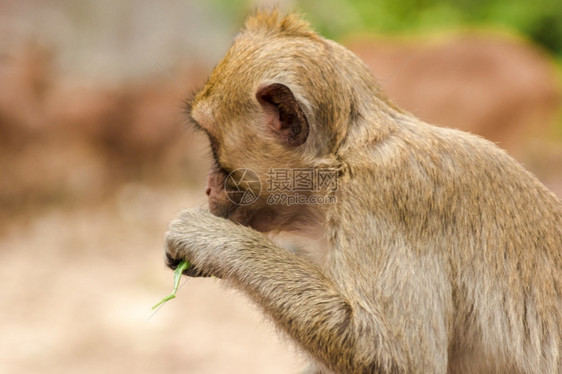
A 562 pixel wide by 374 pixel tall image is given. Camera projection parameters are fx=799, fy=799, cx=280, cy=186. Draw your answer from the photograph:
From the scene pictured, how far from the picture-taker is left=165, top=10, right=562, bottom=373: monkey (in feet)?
11.9

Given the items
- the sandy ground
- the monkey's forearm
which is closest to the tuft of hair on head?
the monkey's forearm

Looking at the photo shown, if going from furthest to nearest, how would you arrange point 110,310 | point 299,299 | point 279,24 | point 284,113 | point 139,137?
point 139,137 < point 110,310 < point 279,24 < point 284,113 < point 299,299

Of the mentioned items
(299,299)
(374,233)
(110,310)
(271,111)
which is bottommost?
(110,310)

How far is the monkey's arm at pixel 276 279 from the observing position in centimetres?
363

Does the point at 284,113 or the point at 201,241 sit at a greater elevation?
the point at 284,113

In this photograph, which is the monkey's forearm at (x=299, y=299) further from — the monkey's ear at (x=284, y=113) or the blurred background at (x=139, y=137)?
the blurred background at (x=139, y=137)

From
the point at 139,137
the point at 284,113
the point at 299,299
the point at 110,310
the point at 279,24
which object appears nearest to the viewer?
the point at 299,299

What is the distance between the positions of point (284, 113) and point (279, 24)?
22.3 inches

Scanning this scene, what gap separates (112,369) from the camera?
755cm

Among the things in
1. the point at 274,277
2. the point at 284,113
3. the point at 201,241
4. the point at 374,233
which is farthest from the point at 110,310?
the point at 374,233

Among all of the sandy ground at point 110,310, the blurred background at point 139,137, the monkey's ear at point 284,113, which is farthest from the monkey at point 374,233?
the blurred background at point 139,137

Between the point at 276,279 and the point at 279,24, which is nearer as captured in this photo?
the point at 276,279

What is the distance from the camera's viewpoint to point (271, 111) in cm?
386

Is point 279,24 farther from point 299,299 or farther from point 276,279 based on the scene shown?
point 299,299
